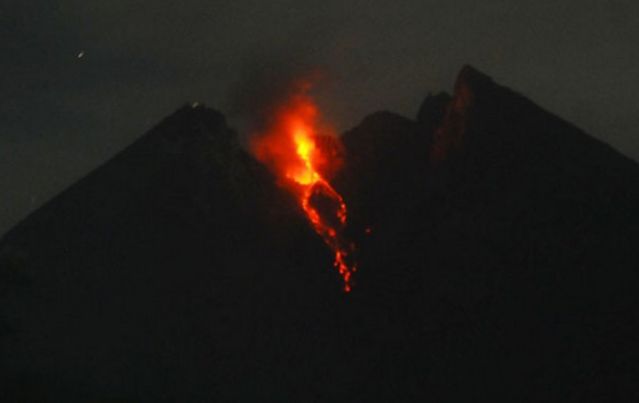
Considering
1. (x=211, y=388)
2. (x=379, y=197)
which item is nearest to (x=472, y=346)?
(x=211, y=388)

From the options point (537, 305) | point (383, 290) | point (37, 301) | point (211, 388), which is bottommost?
point (537, 305)

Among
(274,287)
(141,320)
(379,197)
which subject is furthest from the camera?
(379,197)

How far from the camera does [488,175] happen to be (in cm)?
6131

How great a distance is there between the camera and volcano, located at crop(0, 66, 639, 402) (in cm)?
5209

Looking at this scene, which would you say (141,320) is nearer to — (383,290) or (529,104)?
(383,290)

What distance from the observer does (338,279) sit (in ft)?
209

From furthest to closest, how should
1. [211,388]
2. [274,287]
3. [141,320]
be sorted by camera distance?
[274,287] → [141,320] → [211,388]

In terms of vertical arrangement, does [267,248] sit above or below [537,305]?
above

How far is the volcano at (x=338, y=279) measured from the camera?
52.1m

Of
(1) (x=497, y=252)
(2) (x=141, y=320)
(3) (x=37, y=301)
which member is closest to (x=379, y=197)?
(1) (x=497, y=252)

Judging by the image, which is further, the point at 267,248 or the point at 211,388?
the point at 267,248

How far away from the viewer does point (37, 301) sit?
58.5 m

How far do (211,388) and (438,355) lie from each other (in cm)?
1478

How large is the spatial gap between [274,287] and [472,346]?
588 inches
